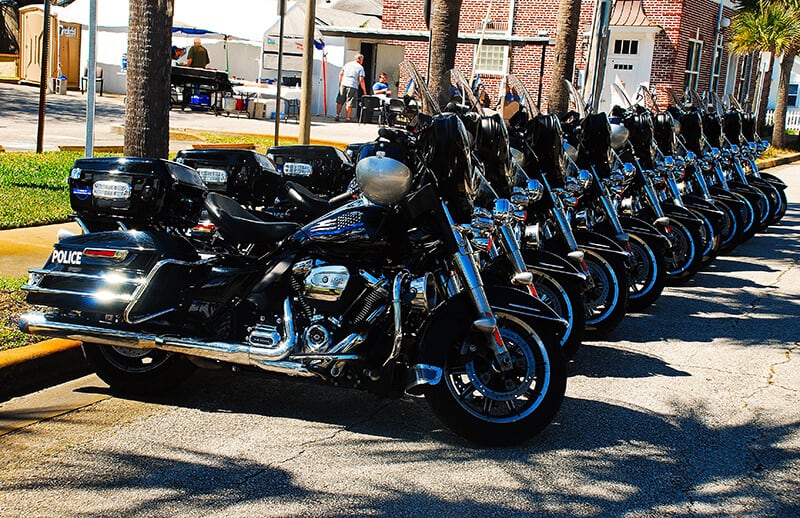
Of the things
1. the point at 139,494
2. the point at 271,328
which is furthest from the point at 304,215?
the point at 139,494

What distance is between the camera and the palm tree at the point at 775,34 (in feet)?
97.3

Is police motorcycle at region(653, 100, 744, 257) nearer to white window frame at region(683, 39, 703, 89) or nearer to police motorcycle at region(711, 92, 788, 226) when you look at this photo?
police motorcycle at region(711, 92, 788, 226)

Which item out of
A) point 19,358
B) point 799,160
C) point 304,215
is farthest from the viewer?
point 799,160

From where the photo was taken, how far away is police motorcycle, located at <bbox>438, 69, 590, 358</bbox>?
570 centimetres

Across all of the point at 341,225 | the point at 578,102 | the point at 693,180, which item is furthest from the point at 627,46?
the point at 341,225

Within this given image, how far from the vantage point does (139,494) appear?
4.05 metres

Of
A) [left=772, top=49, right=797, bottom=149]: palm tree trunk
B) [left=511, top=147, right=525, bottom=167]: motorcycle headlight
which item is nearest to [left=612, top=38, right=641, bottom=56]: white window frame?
[left=772, top=49, right=797, bottom=149]: palm tree trunk

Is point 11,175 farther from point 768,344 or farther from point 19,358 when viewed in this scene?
point 768,344

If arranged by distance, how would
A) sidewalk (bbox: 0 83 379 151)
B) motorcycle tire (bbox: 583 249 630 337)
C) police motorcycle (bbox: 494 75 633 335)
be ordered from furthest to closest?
sidewalk (bbox: 0 83 379 151) < motorcycle tire (bbox: 583 249 630 337) < police motorcycle (bbox: 494 75 633 335)

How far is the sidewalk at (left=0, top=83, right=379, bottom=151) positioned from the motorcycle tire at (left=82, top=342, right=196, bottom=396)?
364 inches

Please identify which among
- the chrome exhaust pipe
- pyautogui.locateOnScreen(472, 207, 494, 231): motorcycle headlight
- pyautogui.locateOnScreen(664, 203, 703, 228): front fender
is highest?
pyautogui.locateOnScreen(472, 207, 494, 231): motorcycle headlight

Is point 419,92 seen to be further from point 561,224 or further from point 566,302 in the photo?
point 561,224

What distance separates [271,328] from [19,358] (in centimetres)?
152

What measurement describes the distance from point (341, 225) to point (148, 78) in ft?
11.7
